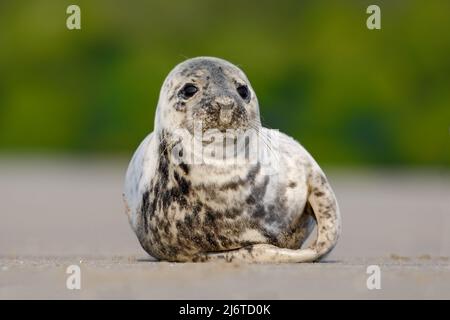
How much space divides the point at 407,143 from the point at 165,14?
9.77 meters

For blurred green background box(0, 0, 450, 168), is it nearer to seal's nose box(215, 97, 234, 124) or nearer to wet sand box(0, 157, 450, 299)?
wet sand box(0, 157, 450, 299)

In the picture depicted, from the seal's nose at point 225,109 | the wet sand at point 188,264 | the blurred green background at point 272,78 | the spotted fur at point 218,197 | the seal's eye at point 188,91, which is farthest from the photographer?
the blurred green background at point 272,78

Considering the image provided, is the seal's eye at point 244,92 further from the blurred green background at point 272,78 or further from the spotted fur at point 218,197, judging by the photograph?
the blurred green background at point 272,78

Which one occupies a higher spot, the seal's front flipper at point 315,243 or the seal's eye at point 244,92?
the seal's eye at point 244,92

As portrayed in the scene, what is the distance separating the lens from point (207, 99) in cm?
638

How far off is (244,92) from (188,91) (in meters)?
0.33

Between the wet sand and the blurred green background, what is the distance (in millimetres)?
3999

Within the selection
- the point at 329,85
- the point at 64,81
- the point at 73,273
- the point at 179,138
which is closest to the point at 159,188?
the point at 179,138

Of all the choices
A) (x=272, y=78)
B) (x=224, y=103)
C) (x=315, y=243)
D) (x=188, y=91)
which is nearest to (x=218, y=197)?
(x=224, y=103)

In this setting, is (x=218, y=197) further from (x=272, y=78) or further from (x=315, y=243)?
(x=272, y=78)

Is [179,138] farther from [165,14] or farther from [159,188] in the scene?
[165,14]

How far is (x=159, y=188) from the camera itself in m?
6.64

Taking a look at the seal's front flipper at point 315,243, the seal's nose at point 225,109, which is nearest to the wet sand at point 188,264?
the seal's front flipper at point 315,243

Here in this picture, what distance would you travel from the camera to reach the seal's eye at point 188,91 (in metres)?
6.53
